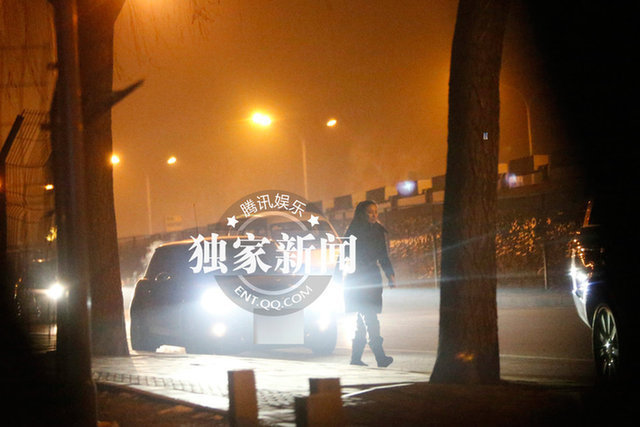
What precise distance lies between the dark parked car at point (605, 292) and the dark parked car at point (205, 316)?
185 inches

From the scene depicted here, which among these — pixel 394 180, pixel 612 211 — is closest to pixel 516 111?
pixel 394 180

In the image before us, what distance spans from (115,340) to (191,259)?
5.87ft

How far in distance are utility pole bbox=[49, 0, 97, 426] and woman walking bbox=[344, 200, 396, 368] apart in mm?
4776

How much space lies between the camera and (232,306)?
12.3 m

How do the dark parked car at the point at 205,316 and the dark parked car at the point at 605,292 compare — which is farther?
the dark parked car at the point at 205,316

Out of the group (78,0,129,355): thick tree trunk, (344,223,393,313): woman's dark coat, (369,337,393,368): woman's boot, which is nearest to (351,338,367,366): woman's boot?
(369,337,393,368): woman's boot

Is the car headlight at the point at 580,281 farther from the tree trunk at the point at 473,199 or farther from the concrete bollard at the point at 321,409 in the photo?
the concrete bollard at the point at 321,409

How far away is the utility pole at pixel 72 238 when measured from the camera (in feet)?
21.4

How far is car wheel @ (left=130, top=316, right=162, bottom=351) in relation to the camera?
43.9 ft

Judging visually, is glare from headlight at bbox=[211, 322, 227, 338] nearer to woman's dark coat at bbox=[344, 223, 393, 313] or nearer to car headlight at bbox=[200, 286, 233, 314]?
car headlight at bbox=[200, 286, 233, 314]

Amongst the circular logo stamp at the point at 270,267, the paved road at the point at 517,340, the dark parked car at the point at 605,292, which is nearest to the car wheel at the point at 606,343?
the dark parked car at the point at 605,292

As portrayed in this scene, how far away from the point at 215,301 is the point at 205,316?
0.33 meters

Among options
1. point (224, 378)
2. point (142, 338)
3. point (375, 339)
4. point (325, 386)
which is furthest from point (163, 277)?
point (325, 386)

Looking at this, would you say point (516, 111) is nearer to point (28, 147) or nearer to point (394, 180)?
point (394, 180)
